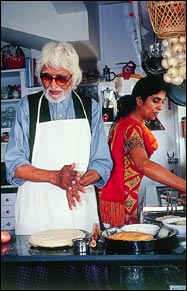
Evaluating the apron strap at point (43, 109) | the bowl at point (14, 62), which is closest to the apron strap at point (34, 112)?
the apron strap at point (43, 109)

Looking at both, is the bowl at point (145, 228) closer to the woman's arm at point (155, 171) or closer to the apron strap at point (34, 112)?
the woman's arm at point (155, 171)

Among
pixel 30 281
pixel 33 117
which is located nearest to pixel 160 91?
pixel 33 117

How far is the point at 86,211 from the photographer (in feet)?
7.56

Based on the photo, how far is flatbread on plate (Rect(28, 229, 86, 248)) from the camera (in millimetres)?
1506

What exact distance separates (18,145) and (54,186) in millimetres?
293

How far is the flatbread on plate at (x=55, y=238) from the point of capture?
1506 mm

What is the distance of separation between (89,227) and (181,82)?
966 mm

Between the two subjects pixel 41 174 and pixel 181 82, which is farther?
pixel 41 174

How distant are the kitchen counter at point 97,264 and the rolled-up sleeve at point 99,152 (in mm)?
598

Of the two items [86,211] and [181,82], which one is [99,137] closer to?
[86,211]

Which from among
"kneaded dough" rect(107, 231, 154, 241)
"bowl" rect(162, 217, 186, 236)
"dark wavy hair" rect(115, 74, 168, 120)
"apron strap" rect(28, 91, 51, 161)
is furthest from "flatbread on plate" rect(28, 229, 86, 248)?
"dark wavy hair" rect(115, 74, 168, 120)

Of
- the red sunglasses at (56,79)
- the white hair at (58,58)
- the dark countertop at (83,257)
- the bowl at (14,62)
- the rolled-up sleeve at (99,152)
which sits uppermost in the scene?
the bowl at (14,62)

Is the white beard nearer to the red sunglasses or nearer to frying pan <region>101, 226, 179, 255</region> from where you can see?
the red sunglasses

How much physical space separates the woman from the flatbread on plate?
A: 0.83 m
